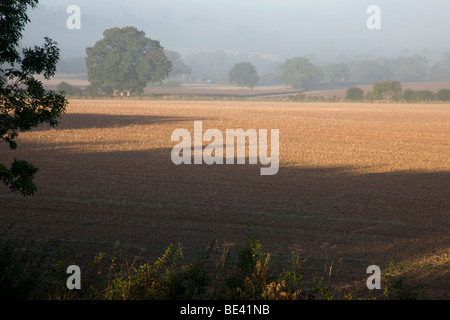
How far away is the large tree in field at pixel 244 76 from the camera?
18312cm

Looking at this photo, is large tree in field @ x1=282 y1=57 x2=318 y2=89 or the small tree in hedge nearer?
the small tree in hedge

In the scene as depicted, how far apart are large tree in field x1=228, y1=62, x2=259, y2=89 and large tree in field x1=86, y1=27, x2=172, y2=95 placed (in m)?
72.9

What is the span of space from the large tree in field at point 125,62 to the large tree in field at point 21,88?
97.7m

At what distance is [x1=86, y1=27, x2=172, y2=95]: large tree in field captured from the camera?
10666 centimetres

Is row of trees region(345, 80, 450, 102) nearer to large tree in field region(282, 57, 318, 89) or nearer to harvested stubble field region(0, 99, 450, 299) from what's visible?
harvested stubble field region(0, 99, 450, 299)

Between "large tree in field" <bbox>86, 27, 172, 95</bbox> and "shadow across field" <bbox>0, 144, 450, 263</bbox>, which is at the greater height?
"large tree in field" <bbox>86, 27, 172, 95</bbox>

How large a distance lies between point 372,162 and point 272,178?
257 inches

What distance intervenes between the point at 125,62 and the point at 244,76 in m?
81.0

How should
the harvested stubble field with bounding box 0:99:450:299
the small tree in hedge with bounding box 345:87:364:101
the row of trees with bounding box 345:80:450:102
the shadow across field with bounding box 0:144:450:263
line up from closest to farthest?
the harvested stubble field with bounding box 0:99:450:299, the shadow across field with bounding box 0:144:450:263, the row of trees with bounding box 345:80:450:102, the small tree in hedge with bounding box 345:87:364:101
